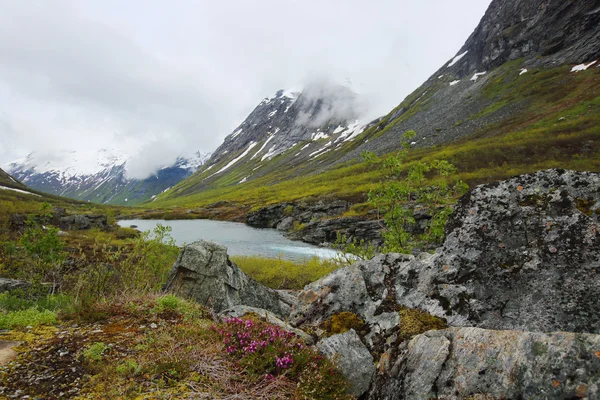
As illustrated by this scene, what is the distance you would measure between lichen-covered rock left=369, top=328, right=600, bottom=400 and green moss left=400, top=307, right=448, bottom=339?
0.42 meters

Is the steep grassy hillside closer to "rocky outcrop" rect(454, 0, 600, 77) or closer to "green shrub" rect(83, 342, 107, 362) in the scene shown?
"rocky outcrop" rect(454, 0, 600, 77)

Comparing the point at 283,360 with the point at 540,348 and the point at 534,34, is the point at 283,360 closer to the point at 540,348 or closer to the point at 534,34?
the point at 540,348

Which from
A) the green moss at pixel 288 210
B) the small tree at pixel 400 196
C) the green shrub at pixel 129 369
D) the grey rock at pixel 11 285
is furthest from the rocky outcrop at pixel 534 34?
the grey rock at pixel 11 285

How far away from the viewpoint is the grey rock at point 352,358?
558 centimetres

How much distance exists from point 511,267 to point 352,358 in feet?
11.6

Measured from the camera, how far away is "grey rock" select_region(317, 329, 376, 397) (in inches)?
220

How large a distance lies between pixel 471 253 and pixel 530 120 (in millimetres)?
103684

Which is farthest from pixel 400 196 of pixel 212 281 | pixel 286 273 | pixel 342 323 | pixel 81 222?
pixel 81 222

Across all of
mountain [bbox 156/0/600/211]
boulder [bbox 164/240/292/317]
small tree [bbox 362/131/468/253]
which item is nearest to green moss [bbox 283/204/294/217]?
mountain [bbox 156/0/600/211]

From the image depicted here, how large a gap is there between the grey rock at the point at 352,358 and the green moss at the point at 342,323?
473 millimetres

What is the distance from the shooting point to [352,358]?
589 centimetres

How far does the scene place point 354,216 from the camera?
5925 cm

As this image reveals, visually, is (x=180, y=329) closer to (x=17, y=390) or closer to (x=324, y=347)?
(x=17, y=390)

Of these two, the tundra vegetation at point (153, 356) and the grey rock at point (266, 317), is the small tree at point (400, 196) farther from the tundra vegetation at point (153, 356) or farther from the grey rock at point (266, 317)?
the tundra vegetation at point (153, 356)
